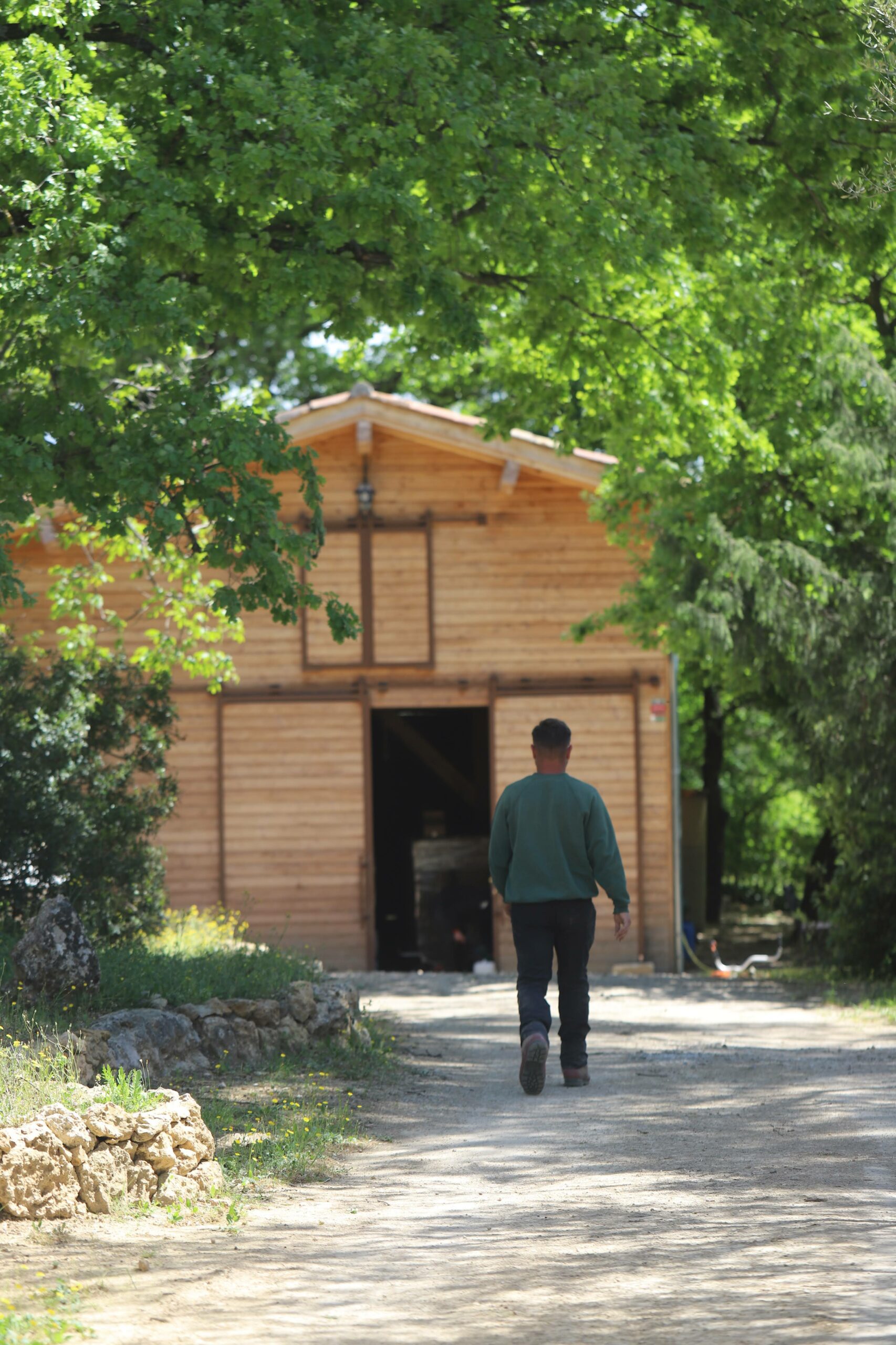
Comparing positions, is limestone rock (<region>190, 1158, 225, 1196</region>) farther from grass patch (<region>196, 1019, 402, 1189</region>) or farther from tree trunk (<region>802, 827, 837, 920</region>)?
tree trunk (<region>802, 827, 837, 920</region>)

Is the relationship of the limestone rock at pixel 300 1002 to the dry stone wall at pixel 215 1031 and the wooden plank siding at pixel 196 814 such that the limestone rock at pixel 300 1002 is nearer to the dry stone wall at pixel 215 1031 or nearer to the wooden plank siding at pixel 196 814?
the dry stone wall at pixel 215 1031

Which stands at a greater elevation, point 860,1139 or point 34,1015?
point 34,1015

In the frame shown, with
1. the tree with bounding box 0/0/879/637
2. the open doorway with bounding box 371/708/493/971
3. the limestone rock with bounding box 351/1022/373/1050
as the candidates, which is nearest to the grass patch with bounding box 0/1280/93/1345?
the tree with bounding box 0/0/879/637

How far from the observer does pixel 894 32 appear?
392 inches

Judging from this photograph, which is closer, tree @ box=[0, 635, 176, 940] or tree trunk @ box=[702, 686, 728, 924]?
tree @ box=[0, 635, 176, 940]

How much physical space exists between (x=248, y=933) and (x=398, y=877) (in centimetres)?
723

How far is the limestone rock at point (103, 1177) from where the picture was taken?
217 inches

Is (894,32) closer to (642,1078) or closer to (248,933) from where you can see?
(642,1078)

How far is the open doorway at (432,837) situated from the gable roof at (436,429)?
5102mm

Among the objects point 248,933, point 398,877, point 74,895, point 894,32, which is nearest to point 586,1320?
point 74,895

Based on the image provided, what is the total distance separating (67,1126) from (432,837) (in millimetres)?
17041

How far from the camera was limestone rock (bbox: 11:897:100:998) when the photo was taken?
7.99 meters

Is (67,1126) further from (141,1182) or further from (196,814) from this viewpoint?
(196,814)

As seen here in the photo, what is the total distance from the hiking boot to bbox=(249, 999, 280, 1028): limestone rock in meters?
1.78
